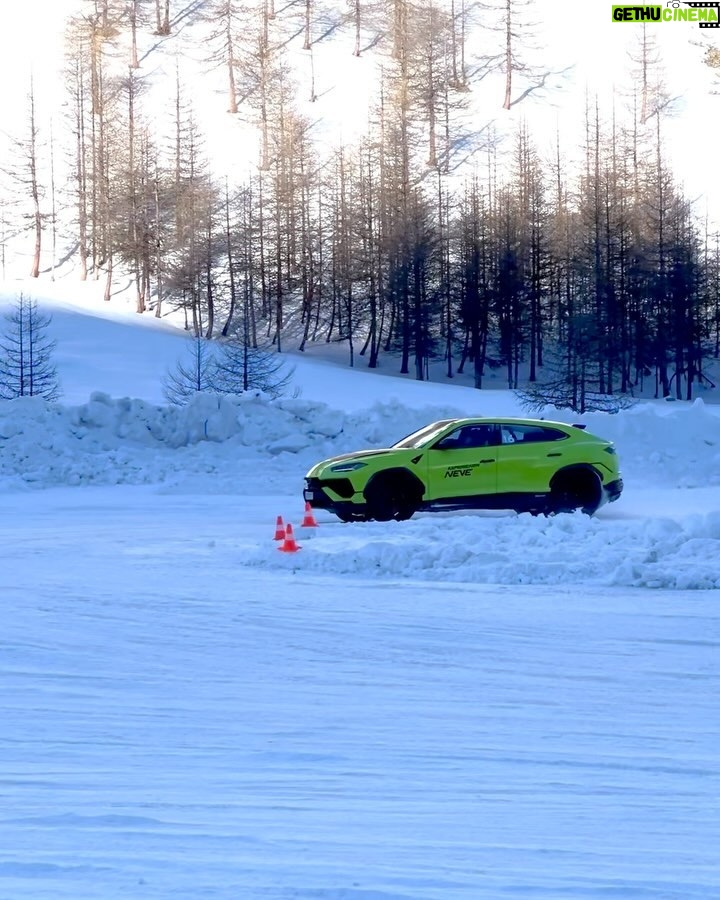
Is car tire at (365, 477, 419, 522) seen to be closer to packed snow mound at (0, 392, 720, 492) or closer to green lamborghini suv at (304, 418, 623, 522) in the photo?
green lamborghini suv at (304, 418, 623, 522)

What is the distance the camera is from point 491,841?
464 cm

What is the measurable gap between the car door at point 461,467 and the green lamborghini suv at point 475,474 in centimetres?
1

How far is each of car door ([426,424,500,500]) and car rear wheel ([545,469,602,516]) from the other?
34.5 inches

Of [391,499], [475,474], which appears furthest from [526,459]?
[391,499]

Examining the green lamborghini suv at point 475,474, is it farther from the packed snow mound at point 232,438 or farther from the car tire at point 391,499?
the packed snow mound at point 232,438

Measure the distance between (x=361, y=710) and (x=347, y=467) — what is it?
9.11 m

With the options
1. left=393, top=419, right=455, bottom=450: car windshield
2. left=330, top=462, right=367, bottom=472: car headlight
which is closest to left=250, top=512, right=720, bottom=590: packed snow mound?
left=330, top=462, right=367, bottom=472: car headlight

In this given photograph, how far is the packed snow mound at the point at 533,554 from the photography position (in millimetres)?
10898

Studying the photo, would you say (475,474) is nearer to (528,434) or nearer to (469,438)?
(469,438)

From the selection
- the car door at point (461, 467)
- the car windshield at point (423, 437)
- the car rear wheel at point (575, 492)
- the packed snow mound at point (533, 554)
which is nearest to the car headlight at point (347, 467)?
the car windshield at point (423, 437)

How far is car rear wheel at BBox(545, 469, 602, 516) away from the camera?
1600 centimetres

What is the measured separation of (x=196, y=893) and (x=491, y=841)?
1.22 m

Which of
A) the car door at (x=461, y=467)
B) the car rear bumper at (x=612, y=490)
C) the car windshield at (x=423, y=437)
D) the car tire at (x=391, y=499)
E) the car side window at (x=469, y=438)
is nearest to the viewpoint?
the car tire at (x=391, y=499)

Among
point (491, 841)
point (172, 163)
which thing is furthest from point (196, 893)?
point (172, 163)
